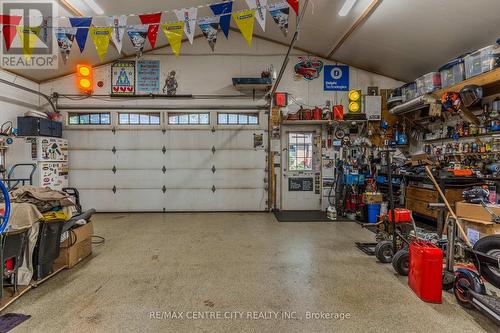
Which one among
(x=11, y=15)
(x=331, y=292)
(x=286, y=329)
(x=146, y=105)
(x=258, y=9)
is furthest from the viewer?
(x=146, y=105)

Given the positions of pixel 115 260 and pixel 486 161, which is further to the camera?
pixel 486 161

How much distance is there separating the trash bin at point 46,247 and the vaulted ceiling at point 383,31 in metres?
3.60

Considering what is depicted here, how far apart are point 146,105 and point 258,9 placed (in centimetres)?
387

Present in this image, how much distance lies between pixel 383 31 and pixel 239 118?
3.46 metres

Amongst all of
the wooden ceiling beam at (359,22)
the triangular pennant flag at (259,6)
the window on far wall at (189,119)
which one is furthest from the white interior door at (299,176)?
the triangular pennant flag at (259,6)

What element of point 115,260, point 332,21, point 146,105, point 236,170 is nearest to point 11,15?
point 146,105

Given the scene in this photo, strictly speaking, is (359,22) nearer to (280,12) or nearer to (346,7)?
(346,7)

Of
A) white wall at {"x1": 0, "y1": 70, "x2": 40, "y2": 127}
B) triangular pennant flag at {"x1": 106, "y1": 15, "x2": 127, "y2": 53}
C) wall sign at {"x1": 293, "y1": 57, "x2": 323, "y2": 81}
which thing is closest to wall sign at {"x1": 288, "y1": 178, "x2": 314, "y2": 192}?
wall sign at {"x1": 293, "y1": 57, "x2": 323, "y2": 81}

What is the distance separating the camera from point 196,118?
6.26m

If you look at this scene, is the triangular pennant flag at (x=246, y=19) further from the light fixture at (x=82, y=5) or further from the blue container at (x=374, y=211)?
the blue container at (x=374, y=211)

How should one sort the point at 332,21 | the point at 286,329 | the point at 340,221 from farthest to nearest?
the point at 340,221
the point at 332,21
the point at 286,329

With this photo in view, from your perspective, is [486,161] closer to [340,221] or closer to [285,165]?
[340,221]

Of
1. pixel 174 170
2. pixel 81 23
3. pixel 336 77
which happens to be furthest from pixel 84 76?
pixel 336 77

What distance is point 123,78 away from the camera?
20.1ft
